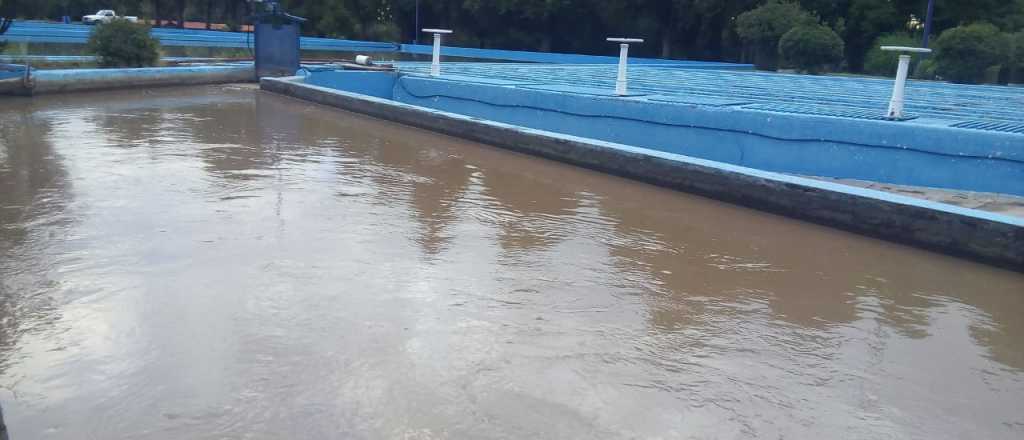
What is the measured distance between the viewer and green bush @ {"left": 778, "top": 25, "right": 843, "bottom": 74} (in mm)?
19516

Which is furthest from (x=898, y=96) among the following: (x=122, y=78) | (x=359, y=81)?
(x=122, y=78)

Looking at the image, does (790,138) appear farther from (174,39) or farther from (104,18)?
(174,39)

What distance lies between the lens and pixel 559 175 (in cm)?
780

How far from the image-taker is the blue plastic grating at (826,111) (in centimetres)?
825

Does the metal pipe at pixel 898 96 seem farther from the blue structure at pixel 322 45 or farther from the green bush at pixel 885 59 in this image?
the green bush at pixel 885 59

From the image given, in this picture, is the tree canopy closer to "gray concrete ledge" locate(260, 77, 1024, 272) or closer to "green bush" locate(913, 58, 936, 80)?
"green bush" locate(913, 58, 936, 80)

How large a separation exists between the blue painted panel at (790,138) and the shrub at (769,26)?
45.4 feet

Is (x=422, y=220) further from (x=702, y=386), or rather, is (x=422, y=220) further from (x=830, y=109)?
(x=830, y=109)

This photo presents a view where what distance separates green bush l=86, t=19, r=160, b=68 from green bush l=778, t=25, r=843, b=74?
48.3 ft

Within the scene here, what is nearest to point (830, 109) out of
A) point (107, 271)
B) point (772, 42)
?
point (107, 271)

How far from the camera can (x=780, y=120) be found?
832cm

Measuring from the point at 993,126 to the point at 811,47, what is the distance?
1233cm

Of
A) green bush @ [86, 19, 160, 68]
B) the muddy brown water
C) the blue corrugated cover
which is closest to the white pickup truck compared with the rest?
green bush @ [86, 19, 160, 68]

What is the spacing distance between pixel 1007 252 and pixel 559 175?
388 centimetres
